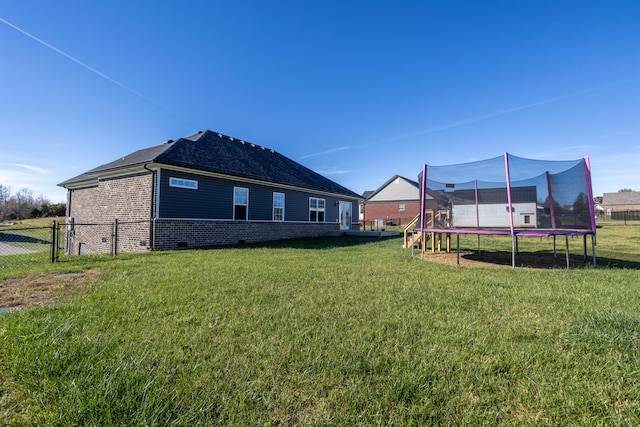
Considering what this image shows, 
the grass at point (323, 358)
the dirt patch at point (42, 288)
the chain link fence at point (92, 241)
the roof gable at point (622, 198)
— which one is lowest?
the grass at point (323, 358)

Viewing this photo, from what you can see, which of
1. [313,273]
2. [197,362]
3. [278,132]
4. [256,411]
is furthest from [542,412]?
[278,132]

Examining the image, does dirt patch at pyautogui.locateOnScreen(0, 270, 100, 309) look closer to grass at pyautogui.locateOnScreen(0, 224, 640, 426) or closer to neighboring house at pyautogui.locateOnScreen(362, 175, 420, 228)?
grass at pyautogui.locateOnScreen(0, 224, 640, 426)

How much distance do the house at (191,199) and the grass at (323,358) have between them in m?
6.67

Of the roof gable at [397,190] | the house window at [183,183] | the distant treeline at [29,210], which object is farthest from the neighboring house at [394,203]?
the distant treeline at [29,210]

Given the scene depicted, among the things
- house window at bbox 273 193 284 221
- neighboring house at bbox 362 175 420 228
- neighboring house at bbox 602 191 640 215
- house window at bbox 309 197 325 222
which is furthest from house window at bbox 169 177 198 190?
neighboring house at bbox 602 191 640 215

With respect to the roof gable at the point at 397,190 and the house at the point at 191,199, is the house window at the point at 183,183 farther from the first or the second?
the roof gable at the point at 397,190

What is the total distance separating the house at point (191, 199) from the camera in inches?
410

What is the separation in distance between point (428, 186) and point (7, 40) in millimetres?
13131

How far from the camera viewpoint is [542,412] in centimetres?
154

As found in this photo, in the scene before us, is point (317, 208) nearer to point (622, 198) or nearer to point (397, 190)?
point (397, 190)

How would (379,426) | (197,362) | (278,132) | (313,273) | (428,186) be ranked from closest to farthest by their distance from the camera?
(379,426) < (197,362) < (313,273) < (428,186) < (278,132)

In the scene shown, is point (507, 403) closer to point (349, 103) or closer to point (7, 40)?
point (7, 40)

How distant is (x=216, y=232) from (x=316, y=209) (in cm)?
757

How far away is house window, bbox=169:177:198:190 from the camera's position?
10631 mm
